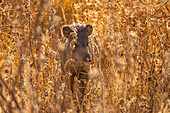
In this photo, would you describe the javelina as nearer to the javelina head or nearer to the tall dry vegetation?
the javelina head

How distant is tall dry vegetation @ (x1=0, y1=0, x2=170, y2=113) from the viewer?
4.92 feet

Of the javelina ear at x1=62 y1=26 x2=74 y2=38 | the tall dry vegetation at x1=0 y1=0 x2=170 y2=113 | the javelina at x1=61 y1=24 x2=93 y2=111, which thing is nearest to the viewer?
the tall dry vegetation at x1=0 y1=0 x2=170 y2=113

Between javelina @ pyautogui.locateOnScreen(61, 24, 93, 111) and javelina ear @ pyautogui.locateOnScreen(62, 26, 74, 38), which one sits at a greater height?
javelina ear @ pyautogui.locateOnScreen(62, 26, 74, 38)

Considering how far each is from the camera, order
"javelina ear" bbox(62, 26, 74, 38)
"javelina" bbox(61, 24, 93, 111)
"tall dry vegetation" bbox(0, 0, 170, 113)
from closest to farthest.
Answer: "tall dry vegetation" bbox(0, 0, 170, 113) < "javelina" bbox(61, 24, 93, 111) < "javelina ear" bbox(62, 26, 74, 38)

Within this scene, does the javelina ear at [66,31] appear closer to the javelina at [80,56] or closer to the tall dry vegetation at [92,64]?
the javelina at [80,56]

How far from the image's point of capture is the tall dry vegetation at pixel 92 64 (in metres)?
1.50

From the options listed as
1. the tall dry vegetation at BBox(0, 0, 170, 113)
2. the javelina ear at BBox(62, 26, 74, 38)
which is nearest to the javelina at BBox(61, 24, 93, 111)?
the javelina ear at BBox(62, 26, 74, 38)

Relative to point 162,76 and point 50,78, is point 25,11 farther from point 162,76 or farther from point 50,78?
point 162,76

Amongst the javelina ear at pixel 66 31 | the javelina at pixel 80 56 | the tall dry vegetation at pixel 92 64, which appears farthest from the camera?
the javelina ear at pixel 66 31

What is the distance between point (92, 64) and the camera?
3373 millimetres

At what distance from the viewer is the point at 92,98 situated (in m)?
2.93

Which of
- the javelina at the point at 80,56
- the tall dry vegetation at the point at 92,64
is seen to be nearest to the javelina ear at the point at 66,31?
the javelina at the point at 80,56

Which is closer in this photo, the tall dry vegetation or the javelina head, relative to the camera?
the tall dry vegetation

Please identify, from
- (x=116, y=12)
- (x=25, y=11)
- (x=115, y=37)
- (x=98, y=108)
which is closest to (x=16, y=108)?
(x=25, y=11)
